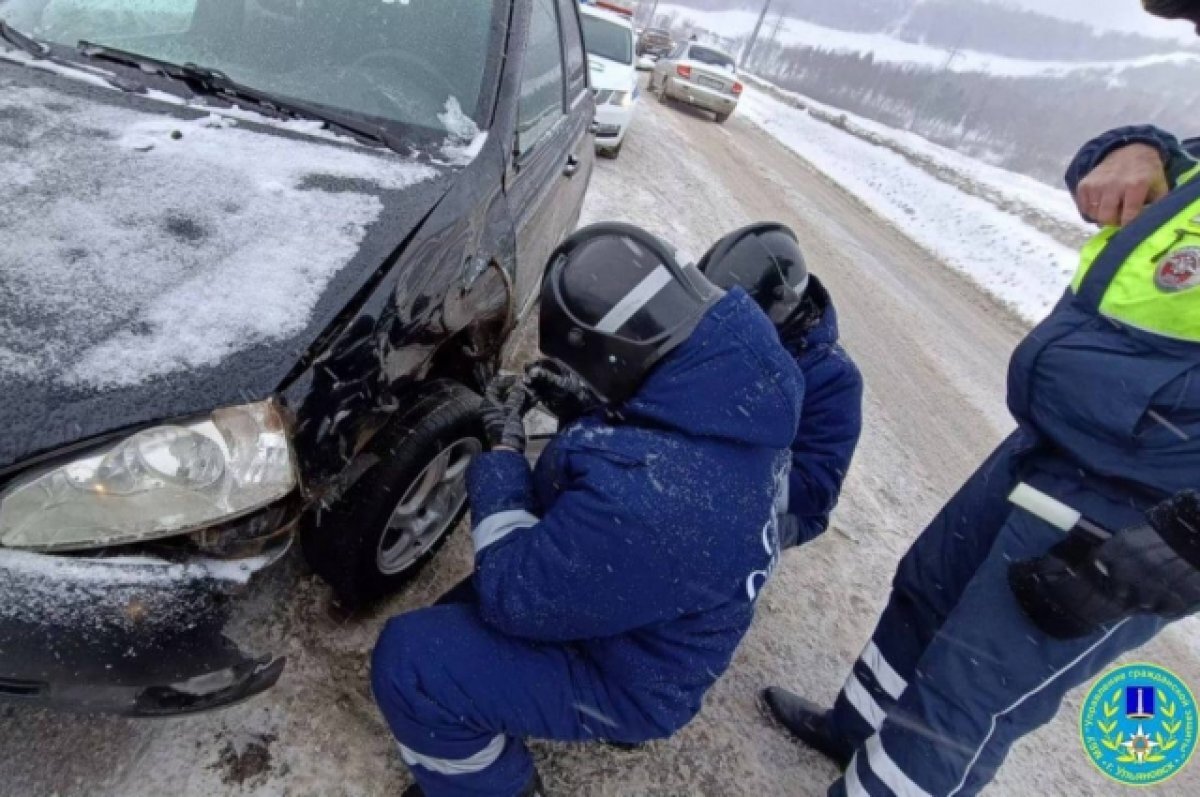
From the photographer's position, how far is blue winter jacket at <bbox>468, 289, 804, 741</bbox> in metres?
Result: 1.30

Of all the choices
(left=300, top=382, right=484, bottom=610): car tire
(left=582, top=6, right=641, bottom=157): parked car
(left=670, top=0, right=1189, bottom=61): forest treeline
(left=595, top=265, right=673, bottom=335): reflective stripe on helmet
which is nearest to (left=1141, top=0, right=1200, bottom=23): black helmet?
(left=595, top=265, right=673, bottom=335): reflective stripe on helmet

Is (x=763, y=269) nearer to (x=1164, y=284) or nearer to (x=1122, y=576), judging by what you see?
(x=1164, y=284)

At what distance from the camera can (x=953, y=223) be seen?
41.8 feet

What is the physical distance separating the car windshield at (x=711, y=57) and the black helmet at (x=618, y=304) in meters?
14.8

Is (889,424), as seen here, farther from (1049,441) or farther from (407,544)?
(407,544)

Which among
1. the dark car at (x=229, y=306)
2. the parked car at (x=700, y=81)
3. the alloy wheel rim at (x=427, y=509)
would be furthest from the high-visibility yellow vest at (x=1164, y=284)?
the parked car at (x=700, y=81)

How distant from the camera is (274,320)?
134 centimetres

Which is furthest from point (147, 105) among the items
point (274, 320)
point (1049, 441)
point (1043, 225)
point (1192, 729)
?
point (1043, 225)

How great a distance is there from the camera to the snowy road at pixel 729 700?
64.2 inches

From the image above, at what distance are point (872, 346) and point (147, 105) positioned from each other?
17.5 feet

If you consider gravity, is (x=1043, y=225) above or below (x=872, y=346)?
above

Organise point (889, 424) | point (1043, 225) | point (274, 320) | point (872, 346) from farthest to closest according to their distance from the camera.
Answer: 1. point (1043, 225)
2. point (872, 346)
3. point (889, 424)
4. point (274, 320)

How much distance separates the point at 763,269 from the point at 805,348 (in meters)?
0.34

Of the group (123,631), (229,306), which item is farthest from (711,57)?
(123,631)
